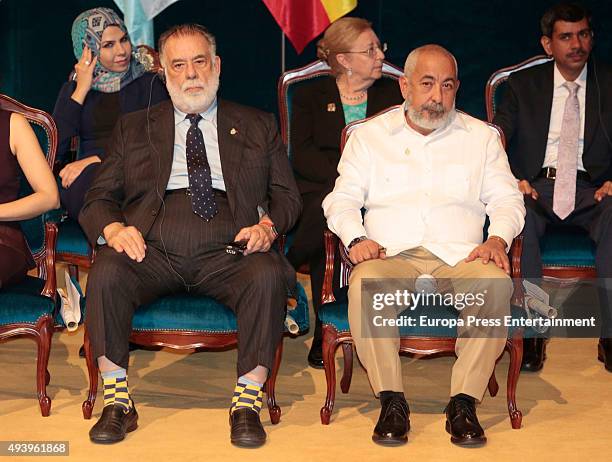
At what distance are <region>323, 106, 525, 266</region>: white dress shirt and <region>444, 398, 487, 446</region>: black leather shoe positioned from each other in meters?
0.63

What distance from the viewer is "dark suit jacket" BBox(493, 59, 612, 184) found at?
5871 millimetres

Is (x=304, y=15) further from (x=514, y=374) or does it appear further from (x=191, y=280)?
(x=514, y=374)

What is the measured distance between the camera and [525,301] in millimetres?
4988

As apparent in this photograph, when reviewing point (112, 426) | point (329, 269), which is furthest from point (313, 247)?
point (112, 426)

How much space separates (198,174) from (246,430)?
1.15 metres

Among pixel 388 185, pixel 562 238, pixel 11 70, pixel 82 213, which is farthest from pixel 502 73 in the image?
pixel 11 70

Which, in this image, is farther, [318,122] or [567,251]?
[318,122]

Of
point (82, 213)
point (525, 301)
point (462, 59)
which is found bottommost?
point (525, 301)

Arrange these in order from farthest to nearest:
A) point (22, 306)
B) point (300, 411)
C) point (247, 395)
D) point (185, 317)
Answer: point (300, 411) → point (22, 306) → point (185, 317) → point (247, 395)

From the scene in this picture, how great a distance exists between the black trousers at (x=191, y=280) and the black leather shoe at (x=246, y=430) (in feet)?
0.56

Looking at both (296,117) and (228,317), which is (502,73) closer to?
(296,117)

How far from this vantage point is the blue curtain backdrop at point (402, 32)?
7.29m

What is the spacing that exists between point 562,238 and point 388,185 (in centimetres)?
110

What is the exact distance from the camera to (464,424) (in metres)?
4.45
